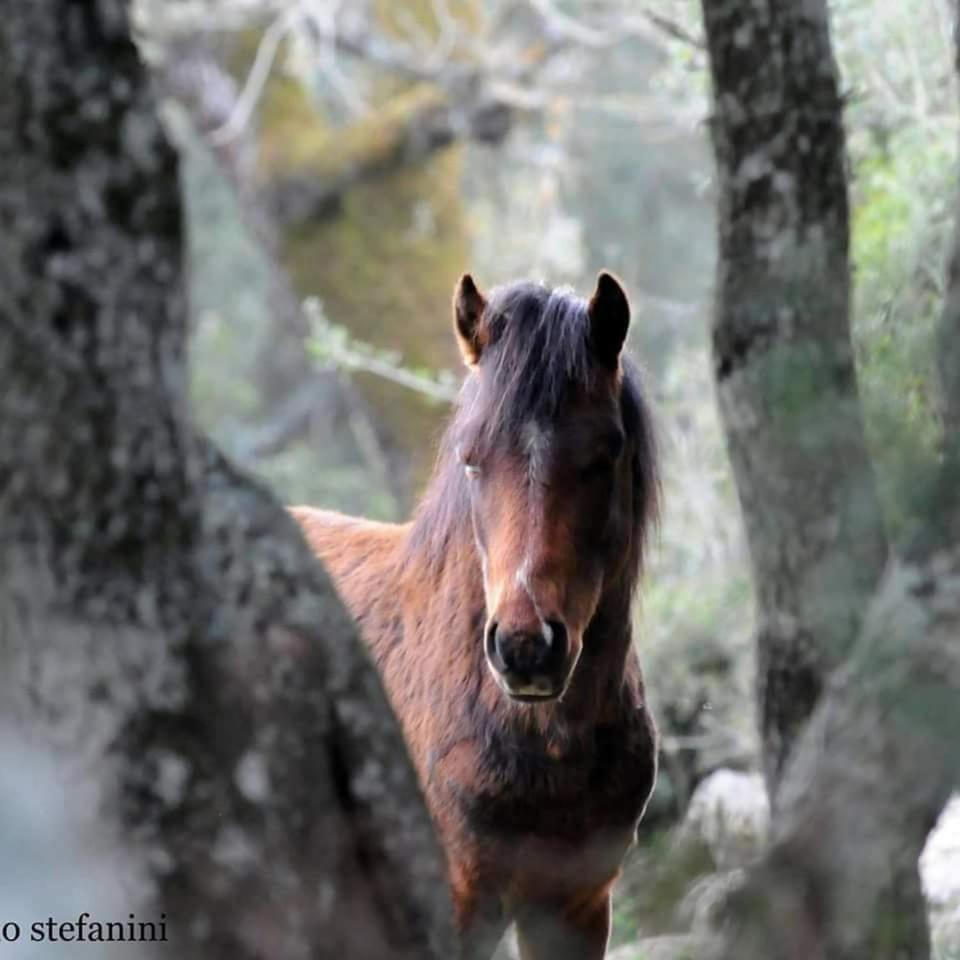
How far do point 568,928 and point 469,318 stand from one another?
147 cm

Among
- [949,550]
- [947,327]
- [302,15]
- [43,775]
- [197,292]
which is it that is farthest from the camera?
[197,292]

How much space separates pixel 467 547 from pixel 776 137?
121 centimetres

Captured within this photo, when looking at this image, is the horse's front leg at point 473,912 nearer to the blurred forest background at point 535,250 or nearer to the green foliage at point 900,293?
the blurred forest background at point 535,250

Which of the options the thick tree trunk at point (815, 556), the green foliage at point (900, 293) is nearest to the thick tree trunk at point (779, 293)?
the thick tree trunk at point (815, 556)

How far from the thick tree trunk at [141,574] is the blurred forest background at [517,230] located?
3.51 feet

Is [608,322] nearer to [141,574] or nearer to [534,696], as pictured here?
[534,696]

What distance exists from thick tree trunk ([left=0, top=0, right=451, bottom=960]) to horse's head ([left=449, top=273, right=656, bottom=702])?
1204 millimetres

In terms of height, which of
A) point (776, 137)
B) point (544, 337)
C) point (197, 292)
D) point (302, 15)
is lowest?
point (197, 292)

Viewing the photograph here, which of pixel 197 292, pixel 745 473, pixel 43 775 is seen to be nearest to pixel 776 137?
pixel 745 473

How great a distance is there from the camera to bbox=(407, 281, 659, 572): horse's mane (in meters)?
3.52

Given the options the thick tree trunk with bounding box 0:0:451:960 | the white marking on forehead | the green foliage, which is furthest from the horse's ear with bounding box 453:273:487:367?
the thick tree trunk with bounding box 0:0:451:960

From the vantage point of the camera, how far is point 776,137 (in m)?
3.26

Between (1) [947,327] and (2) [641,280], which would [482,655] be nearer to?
(1) [947,327]

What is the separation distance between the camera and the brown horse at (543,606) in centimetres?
341
